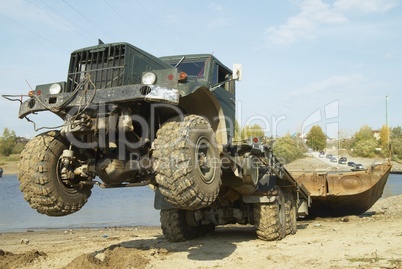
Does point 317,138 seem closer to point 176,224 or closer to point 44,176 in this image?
point 176,224

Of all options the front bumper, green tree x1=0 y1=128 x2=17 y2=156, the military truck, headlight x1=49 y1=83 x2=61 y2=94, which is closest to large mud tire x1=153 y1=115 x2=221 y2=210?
→ the military truck

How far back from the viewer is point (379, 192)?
53.9ft

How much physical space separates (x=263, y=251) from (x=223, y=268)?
1579mm

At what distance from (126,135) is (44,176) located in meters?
1.28

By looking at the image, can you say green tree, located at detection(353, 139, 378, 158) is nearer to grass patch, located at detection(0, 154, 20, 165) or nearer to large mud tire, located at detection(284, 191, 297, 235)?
grass patch, located at detection(0, 154, 20, 165)

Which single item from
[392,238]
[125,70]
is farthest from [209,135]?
[392,238]

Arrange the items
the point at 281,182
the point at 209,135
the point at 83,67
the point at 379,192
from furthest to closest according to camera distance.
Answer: the point at 379,192, the point at 281,182, the point at 83,67, the point at 209,135

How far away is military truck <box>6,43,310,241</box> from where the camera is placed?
5.70 meters

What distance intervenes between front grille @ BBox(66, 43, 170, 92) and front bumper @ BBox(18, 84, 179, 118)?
0.22 meters

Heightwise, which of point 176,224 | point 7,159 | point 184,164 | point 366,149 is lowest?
point 176,224

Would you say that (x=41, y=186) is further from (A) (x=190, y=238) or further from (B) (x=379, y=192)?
(B) (x=379, y=192)

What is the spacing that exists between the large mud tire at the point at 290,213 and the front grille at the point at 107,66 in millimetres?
5677

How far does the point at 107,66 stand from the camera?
21.4 ft

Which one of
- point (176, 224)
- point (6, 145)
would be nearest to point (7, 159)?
point (6, 145)
